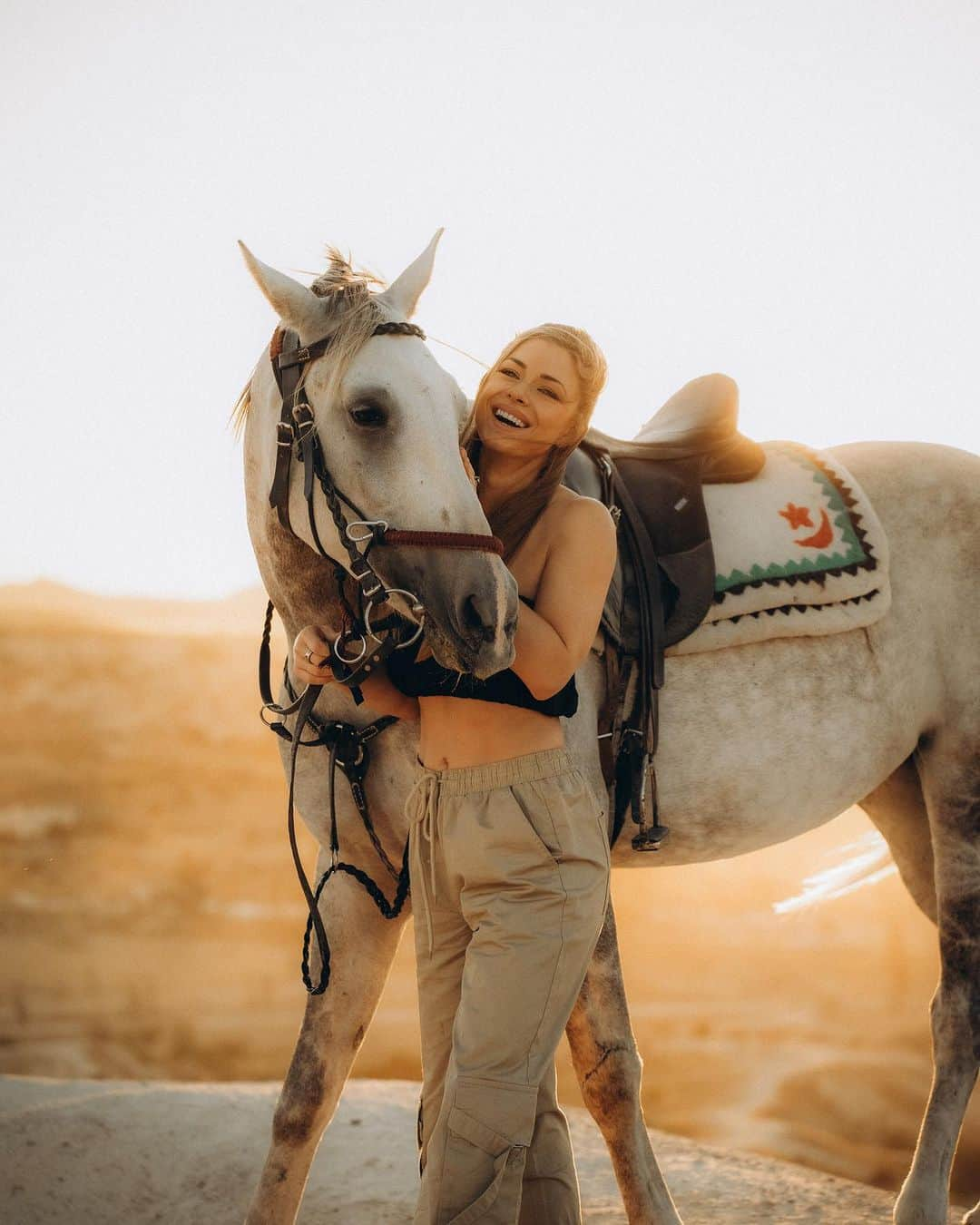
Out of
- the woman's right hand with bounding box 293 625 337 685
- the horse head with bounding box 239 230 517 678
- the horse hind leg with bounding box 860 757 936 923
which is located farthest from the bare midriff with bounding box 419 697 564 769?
the horse hind leg with bounding box 860 757 936 923

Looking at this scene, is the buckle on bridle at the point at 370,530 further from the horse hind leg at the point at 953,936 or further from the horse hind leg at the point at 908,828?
the horse hind leg at the point at 908,828

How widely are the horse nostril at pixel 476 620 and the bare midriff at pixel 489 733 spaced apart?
15 cm

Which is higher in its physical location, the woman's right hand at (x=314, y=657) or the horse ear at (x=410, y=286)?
the horse ear at (x=410, y=286)

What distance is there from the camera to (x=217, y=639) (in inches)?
774

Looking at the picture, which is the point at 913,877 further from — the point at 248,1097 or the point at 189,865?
the point at 189,865

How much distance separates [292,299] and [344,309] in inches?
4.1

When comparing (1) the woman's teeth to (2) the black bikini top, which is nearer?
(2) the black bikini top

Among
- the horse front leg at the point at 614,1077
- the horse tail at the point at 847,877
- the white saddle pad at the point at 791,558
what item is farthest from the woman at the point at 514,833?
the horse tail at the point at 847,877

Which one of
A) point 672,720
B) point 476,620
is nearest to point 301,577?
point 476,620

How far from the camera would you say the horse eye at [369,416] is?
210 cm

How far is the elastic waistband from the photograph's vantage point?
1913mm

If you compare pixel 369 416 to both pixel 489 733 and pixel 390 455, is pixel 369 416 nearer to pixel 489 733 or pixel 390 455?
pixel 390 455

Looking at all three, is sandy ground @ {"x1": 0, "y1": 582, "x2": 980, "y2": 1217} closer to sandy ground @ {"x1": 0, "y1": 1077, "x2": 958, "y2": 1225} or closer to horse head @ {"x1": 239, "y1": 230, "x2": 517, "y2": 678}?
sandy ground @ {"x1": 0, "y1": 1077, "x2": 958, "y2": 1225}

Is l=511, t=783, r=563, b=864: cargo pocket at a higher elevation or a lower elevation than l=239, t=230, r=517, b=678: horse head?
lower
